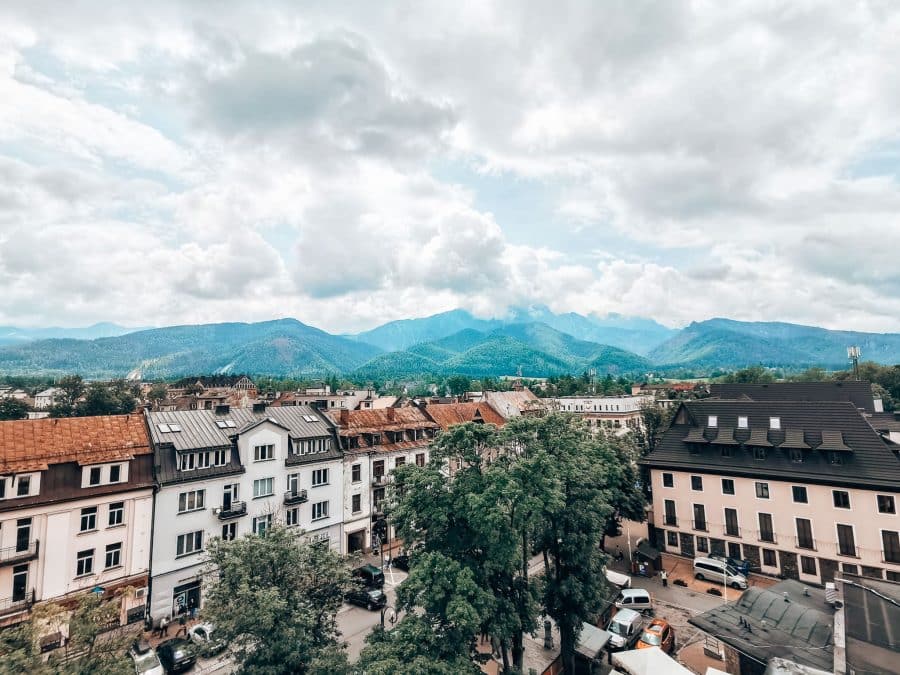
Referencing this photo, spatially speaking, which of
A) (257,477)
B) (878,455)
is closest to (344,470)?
(257,477)

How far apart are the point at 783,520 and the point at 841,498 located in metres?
4.82

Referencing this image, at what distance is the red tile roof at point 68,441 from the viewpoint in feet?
89.2

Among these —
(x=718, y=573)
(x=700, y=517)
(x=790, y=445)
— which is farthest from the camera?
(x=700, y=517)

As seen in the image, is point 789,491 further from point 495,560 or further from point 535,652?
point 495,560

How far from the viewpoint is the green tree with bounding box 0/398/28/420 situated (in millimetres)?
80938

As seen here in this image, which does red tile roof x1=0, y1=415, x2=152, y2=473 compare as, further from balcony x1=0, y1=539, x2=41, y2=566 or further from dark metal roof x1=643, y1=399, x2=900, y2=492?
dark metal roof x1=643, y1=399, x2=900, y2=492

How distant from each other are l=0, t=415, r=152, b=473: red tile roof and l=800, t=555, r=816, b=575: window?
5470 cm

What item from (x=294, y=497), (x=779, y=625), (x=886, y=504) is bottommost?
(x=779, y=625)

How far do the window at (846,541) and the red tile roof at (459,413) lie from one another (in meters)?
34.0

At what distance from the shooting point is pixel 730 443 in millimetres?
42656

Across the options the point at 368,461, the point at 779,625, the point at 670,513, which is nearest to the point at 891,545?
the point at 670,513

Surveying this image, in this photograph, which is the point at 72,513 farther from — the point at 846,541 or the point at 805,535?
the point at 846,541

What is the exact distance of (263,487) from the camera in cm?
3778

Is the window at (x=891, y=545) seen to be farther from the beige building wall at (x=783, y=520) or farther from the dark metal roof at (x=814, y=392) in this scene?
→ the dark metal roof at (x=814, y=392)
